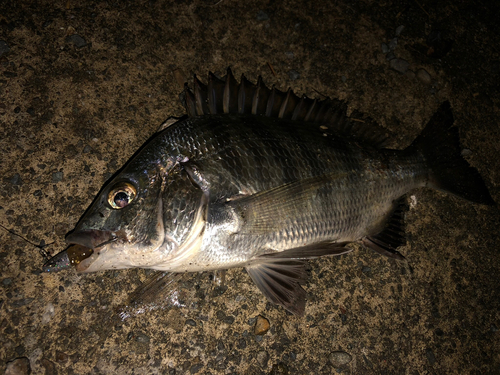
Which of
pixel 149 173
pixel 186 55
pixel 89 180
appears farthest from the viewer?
pixel 186 55

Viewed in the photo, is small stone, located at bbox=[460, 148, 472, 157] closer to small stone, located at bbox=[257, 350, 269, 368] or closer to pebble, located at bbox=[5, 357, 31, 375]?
small stone, located at bbox=[257, 350, 269, 368]

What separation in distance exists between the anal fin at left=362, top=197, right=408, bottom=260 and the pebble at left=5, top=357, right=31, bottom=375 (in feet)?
7.79

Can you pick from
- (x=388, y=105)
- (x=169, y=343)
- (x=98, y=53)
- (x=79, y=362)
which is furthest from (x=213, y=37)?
(x=79, y=362)

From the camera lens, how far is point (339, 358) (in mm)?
2299

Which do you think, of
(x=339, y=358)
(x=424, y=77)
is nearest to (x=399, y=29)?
(x=424, y=77)

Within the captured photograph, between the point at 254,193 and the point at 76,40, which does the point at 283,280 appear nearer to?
the point at 254,193

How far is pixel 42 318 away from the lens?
2.01 meters

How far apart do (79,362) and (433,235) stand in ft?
9.24

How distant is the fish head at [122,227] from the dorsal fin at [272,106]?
0.68 m

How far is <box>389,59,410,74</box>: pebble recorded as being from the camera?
2.95 m

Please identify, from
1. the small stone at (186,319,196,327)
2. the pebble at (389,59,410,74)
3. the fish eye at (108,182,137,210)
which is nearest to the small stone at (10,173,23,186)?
the fish eye at (108,182,137,210)

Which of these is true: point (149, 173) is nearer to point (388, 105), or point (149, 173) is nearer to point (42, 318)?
point (42, 318)

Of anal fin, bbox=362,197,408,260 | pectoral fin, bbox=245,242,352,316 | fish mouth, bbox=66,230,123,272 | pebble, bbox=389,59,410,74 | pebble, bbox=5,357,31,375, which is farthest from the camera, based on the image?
pebble, bbox=389,59,410,74

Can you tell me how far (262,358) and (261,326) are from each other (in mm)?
207
